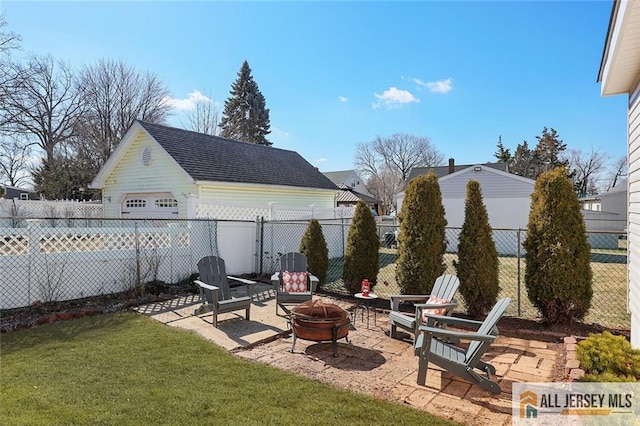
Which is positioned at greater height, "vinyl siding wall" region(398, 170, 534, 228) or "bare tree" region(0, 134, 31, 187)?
"bare tree" region(0, 134, 31, 187)

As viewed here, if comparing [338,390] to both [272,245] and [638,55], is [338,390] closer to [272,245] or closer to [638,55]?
[638,55]

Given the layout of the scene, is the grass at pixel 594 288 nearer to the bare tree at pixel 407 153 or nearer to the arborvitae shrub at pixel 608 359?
the arborvitae shrub at pixel 608 359

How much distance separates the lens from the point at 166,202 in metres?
11.5

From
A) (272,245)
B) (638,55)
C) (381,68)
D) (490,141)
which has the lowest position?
(272,245)

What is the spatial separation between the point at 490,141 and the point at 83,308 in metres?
42.7

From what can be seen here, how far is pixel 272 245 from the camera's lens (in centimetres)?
945

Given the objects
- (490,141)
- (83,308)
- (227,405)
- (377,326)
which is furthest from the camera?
(490,141)

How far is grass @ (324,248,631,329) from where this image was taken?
19.1ft

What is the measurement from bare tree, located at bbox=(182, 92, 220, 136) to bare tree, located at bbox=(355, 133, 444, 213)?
20661 millimetres

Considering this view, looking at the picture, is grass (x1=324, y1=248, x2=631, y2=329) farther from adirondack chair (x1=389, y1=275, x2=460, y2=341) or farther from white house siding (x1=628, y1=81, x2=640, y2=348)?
white house siding (x1=628, y1=81, x2=640, y2=348)

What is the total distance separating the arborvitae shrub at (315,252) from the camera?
7.73 metres

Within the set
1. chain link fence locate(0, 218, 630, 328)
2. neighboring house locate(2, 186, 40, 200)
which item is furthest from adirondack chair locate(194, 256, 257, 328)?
neighboring house locate(2, 186, 40, 200)

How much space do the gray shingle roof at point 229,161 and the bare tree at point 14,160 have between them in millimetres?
15184

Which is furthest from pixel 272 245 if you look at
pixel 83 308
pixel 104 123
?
pixel 104 123
